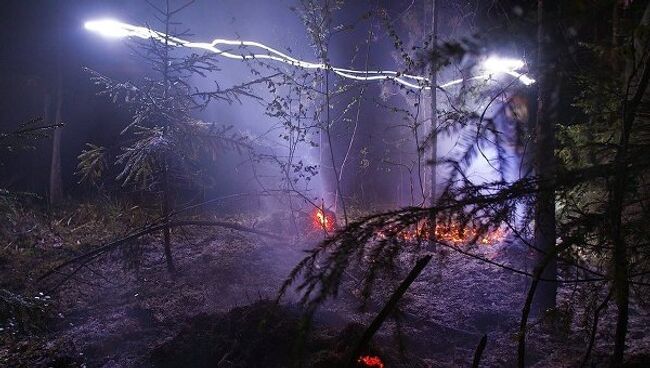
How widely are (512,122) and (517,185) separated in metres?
0.53

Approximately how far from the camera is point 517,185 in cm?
220

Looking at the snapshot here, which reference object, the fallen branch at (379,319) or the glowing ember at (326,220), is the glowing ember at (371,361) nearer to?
the fallen branch at (379,319)

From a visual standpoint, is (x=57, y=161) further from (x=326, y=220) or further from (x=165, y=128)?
(x=326, y=220)

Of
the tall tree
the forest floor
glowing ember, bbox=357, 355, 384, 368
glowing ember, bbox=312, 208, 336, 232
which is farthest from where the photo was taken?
glowing ember, bbox=312, 208, 336, 232

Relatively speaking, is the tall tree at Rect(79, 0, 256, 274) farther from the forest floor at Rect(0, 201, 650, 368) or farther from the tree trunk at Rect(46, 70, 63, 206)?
the tree trunk at Rect(46, 70, 63, 206)

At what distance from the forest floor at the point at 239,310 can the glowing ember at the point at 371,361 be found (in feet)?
0.96

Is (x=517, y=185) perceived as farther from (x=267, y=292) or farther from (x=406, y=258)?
(x=406, y=258)

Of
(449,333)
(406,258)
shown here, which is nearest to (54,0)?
(406,258)

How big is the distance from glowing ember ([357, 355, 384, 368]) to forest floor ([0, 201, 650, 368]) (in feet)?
0.96

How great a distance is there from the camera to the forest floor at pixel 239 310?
5184 millimetres

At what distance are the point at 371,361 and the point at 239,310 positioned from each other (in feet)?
6.66

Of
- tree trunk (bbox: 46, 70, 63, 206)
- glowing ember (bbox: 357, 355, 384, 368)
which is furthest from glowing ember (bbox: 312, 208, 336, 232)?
tree trunk (bbox: 46, 70, 63, 206)

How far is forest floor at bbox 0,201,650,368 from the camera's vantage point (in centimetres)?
518

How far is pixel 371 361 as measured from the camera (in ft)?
13.7
